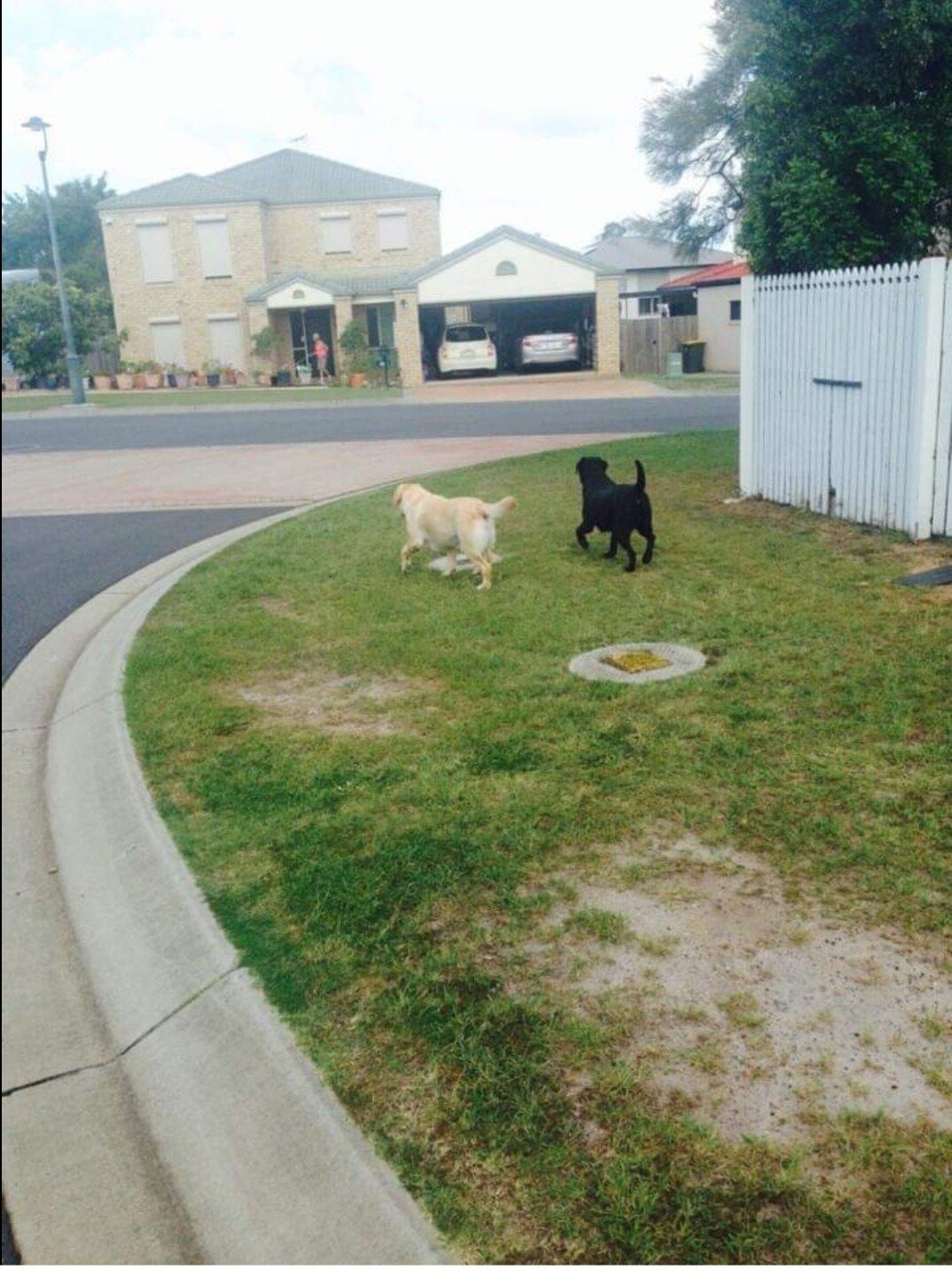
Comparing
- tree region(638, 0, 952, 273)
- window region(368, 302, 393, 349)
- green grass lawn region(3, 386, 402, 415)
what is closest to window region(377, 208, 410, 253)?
window region(368, 302, 393, 349)

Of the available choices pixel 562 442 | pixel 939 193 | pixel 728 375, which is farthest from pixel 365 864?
pixel 728 375

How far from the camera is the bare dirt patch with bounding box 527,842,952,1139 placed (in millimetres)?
2578

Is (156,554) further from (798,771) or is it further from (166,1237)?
(166,1237)

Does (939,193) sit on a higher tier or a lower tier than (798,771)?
higher

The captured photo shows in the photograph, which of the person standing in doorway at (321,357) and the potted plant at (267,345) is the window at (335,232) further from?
the potted plant at (267,345)

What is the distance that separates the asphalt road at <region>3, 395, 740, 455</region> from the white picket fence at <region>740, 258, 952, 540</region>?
7.86 meters

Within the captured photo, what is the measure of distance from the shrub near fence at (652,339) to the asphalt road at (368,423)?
13.4 m

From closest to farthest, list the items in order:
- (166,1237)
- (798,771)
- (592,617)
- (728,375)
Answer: (166,1237), (798,771), (592,617), (728,375)

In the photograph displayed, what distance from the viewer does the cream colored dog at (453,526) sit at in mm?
7359

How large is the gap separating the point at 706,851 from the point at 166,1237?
2023mm

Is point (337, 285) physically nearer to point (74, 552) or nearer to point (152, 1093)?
point (74, 552)

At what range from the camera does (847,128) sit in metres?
9.42

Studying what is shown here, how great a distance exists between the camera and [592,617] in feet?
21.9

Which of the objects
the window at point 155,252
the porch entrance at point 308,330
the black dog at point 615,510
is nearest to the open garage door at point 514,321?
the porch entrance at point 308,330
